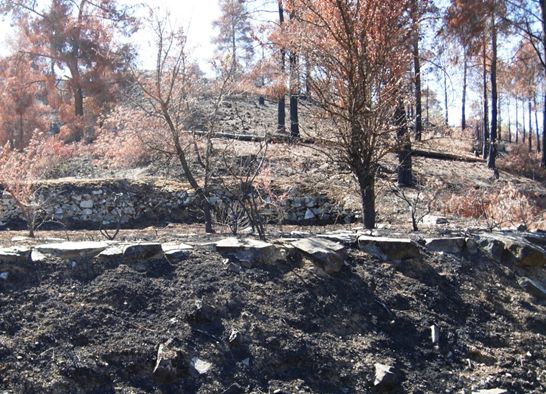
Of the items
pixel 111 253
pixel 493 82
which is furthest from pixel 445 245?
pixel 493 82

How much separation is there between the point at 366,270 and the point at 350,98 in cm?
187

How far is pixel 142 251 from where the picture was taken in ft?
13.1

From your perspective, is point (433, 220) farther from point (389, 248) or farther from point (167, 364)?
point (167, 364)

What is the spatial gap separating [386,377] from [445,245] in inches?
72.1

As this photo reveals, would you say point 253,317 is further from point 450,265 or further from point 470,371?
point 450,265

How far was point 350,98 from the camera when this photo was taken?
5.57 meters

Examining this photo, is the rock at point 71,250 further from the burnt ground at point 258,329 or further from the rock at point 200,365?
the rock at point 200,365

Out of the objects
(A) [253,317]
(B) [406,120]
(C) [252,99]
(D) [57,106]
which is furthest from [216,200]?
(C) [252,99]

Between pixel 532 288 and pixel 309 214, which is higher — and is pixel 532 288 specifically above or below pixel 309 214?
below

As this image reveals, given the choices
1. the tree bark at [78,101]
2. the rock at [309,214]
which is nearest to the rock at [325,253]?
the rock at [309,214]

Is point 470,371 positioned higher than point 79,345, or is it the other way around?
point 79,345

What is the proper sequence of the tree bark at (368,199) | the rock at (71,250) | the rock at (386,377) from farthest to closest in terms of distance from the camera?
the tree bark at (368,199), the rock at (71,250), the rock at (386,377)

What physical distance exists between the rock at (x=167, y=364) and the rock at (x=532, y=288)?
10.1ft

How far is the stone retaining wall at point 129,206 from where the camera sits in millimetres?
8984
